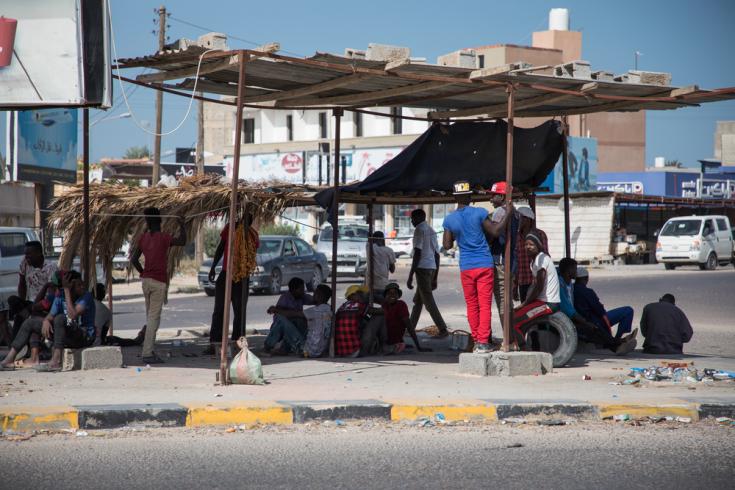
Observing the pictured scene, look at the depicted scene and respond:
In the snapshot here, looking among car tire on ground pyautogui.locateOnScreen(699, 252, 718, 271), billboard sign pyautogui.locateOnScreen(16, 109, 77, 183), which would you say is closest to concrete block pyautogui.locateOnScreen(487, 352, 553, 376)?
billboard sign pyautogui.locateOnScreen(16, 109, 77, 183)

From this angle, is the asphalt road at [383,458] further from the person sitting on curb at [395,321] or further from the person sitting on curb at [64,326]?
the person sitting on curb at [395,321]

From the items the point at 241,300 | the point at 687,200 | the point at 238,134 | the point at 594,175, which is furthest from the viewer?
the point at 594,175

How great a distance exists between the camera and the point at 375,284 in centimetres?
1430

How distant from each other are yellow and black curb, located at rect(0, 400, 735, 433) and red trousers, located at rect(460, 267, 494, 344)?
2.17m

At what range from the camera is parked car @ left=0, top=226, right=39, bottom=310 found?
17.9m

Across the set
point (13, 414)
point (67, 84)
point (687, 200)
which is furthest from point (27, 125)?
point (687, 200)

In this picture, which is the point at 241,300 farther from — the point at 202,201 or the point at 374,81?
the point at 374,81

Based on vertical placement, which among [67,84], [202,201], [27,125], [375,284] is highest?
[27,125]

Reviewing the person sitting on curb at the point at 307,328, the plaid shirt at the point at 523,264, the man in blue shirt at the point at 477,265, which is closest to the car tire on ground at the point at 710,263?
the plaid shirt at the point at 523,264

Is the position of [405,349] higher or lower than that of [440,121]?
lower

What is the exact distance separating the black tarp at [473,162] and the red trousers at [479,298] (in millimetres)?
2022

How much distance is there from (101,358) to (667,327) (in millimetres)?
7303

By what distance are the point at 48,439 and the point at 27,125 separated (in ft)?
80.7

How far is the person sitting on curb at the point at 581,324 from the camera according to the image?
11859 millimetres
